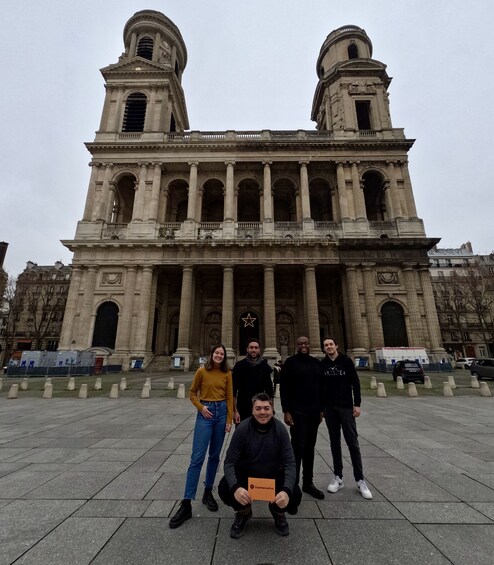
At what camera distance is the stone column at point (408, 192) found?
89.4 feet

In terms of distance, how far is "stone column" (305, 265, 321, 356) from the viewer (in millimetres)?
23906

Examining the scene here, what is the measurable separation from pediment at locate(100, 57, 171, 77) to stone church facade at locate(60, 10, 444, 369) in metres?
0.13

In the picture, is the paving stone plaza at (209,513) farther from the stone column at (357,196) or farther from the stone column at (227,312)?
the stone column at (357,196)

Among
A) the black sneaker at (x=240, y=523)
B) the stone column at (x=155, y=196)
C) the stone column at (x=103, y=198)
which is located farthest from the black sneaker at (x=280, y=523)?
the stone column at (x=103, y=198)

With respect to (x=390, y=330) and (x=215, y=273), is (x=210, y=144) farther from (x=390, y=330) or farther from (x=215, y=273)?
(x=390, y=330)

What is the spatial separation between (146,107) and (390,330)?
32.9m

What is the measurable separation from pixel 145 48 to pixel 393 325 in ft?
136

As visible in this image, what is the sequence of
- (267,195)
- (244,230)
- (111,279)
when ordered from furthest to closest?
1. (267,195)
2. (244,230)
3. (111,279)

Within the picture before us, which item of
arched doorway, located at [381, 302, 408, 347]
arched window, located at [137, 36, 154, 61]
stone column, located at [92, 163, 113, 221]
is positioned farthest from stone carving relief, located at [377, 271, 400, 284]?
arched window, located at [137, 36, 154, 61]

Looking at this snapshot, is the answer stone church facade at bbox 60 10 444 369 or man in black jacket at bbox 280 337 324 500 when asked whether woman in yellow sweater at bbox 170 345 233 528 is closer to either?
man in black jacket at bbox 280 337 324 500

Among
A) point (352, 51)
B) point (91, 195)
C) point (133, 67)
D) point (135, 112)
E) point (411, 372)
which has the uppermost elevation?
point (352, 51)

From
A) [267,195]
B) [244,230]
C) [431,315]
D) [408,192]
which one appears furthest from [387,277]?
[244,230]

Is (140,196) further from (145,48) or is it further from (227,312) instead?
(145,48)

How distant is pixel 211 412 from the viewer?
361 centimetres
